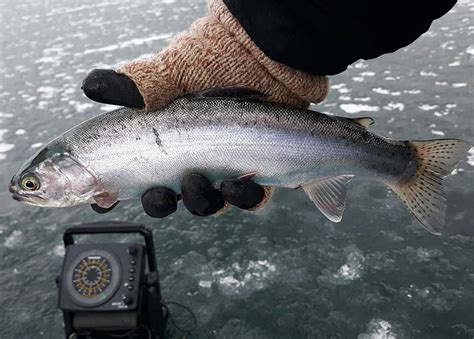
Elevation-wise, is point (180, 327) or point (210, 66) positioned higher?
point (210, 66)

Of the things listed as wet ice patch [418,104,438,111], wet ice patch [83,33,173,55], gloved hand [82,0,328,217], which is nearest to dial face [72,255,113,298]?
gloved hand [82,0,328,217]

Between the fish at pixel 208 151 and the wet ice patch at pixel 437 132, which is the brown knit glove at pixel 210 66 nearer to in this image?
the fish at pixel 208 151

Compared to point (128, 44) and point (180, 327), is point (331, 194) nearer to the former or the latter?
point (180, 327)

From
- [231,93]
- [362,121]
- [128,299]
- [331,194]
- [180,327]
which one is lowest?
[180,327]

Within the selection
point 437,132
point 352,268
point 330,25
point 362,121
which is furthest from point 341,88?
point 330,25

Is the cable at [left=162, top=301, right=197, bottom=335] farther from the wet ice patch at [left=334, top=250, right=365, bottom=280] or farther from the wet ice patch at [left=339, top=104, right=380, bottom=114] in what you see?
the wet ice patch at [left=339, top=104, right=380, bottom=114]

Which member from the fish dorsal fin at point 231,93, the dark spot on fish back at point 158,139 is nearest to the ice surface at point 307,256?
the dark spot on fish back at point 158,139

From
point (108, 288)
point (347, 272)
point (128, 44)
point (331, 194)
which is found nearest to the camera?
point (331, 194)
